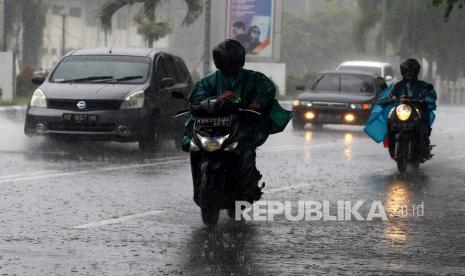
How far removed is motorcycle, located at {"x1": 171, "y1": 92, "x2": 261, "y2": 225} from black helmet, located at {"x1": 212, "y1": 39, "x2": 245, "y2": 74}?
46cm

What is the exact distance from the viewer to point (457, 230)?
11.4m

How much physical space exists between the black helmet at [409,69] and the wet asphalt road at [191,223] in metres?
1.33

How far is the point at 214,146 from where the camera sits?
10953 millimetres

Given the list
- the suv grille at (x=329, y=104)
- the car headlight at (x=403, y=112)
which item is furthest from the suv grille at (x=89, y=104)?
the suv grille at (x=329, y=104)

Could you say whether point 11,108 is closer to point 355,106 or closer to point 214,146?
point 355,106

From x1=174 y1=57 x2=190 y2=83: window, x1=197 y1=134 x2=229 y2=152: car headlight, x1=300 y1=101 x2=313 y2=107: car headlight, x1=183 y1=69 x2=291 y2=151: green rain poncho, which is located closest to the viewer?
x1=197 y1=134 x2=229 y2=152: car headlight

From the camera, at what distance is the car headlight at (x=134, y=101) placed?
66.4ft

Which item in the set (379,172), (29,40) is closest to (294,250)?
(379,172)

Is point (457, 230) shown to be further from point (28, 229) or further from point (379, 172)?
point (379, 172)

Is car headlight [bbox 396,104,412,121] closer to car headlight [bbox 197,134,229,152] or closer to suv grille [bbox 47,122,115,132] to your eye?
suv grille [bbox 47,122,115,132]

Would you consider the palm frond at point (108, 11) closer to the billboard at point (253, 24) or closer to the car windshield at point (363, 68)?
the car windshield at point (363, 68)

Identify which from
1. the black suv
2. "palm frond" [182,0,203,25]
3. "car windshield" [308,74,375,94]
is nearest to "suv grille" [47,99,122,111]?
the black suv

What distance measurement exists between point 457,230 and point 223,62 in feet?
8.11

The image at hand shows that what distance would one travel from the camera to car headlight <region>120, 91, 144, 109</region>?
20234mm
